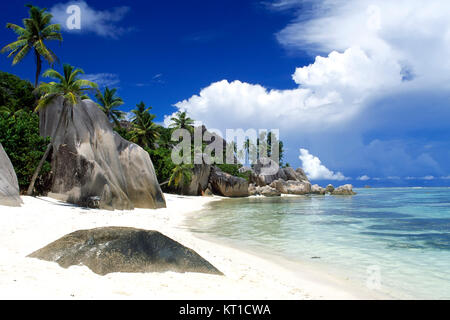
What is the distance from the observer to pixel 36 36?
28.2 m

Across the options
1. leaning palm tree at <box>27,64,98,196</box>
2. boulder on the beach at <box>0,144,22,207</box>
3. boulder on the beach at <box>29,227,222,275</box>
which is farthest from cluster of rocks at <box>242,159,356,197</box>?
boulder on the beach at <box>29,227,222,275</box>

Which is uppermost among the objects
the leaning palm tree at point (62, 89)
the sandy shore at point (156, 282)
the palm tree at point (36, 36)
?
the palm tree at point (36, 36)

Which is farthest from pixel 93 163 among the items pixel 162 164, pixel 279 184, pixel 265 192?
pixel 279 184

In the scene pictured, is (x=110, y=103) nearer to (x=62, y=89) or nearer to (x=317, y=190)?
(x=62, y=89)

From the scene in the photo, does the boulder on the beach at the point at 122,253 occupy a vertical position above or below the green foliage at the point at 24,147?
below

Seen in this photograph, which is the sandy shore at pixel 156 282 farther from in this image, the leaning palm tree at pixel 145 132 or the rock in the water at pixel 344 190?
the rock in the water at pixel 344 190

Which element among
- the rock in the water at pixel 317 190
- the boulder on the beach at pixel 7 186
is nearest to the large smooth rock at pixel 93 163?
the boulder on the beach at pixel 7 186

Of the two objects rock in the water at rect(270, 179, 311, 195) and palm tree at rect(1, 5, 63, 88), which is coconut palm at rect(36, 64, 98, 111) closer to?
palm tree at rect(1, 5, 63, 88)

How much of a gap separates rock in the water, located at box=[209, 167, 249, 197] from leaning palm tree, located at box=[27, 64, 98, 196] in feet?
93.3

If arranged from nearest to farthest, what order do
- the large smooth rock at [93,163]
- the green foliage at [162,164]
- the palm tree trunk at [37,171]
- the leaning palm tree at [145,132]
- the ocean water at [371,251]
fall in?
the ocean water at [371,251]
the palm tree trunk at [37,171]
the large smooth rock at [93,163]
the green foliage at [162,164]
the leaning palm tree at [145,132]

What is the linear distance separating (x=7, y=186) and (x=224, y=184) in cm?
3634

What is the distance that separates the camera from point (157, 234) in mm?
6004

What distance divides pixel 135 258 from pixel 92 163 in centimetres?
1252

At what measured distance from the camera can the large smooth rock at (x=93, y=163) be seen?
16.1 metres
